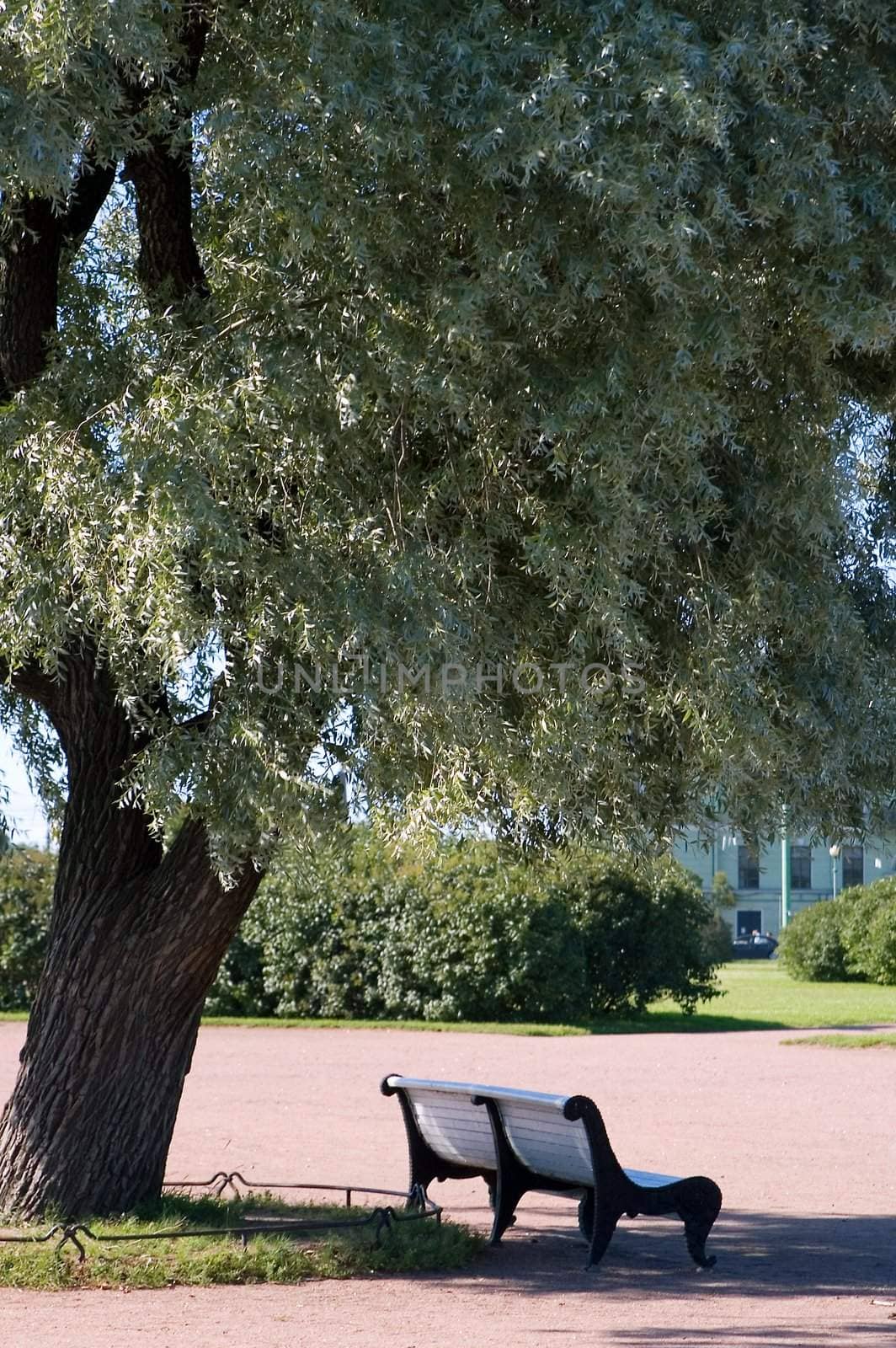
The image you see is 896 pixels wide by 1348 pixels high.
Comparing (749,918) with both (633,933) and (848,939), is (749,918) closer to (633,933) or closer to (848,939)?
(848,939)

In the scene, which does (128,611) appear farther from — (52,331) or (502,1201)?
(502,1201)

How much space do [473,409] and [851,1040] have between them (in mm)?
14289

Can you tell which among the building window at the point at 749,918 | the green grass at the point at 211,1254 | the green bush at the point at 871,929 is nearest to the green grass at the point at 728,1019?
the green bush at the point at 871,929

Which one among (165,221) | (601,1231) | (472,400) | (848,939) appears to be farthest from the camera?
(848,939)

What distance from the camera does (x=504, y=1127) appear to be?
761cm

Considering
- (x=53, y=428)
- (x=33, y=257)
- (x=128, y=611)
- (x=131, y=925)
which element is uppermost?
(x=33, y=257)

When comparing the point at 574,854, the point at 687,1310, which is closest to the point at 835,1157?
the point at 574,854

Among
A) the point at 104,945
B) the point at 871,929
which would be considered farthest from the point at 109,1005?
the point at 871,929

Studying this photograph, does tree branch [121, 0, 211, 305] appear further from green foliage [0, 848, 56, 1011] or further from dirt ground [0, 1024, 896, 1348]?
green foliage [0, 848, 56, 1011]

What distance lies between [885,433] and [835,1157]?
5701mm

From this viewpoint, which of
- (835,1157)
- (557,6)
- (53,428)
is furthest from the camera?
(835,1157)

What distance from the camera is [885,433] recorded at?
7.18 metres

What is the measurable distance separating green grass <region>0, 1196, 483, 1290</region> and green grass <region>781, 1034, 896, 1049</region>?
1141 centimetres

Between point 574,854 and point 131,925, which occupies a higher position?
point 574,854
